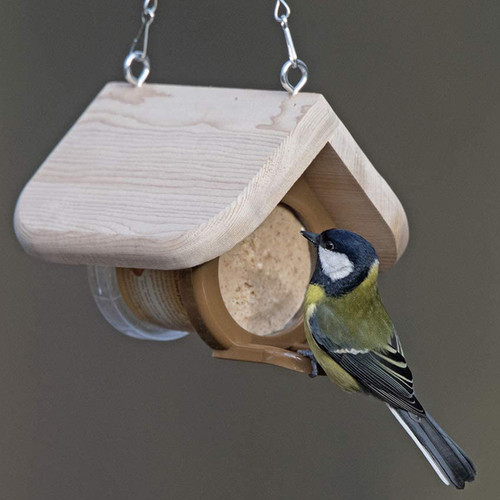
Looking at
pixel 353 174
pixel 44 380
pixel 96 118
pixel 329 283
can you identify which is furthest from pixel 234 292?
pixel 44 380

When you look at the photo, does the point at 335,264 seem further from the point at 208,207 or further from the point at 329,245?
the point at 208,207

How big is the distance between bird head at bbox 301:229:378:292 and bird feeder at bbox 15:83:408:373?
0.38 feet

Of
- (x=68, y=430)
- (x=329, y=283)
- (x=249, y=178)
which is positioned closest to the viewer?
(x=249, y=178)

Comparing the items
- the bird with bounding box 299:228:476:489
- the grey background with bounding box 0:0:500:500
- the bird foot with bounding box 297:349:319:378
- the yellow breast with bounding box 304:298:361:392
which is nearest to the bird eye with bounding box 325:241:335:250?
the bird with bounding box 299:228:476:489

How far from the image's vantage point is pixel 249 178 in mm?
1784

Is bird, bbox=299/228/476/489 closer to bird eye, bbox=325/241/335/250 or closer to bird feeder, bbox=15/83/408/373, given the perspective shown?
bird eye, bbox=325/241/335/250

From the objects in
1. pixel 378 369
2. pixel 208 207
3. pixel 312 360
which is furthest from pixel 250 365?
pixel 208 207

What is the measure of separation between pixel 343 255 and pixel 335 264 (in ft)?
0.13

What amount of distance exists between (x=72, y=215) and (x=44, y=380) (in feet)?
5.95

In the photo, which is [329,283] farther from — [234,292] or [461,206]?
[461,206]

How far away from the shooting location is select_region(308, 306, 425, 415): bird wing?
6.13 feet

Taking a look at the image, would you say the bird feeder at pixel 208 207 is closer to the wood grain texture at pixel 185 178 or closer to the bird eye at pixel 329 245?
the wood grain texture at pixel 185 178

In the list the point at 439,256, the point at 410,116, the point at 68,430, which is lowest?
the point at 68,430

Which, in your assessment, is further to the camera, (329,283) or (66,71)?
(66,71)
